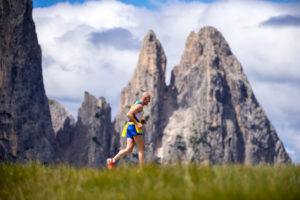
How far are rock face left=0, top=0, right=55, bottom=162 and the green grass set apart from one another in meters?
170

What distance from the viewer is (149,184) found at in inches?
352

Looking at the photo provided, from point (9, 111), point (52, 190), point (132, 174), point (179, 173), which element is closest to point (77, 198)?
point (52, 190)

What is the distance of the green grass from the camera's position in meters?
7.82

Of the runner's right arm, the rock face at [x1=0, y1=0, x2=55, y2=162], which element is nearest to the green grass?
the runner's right arm

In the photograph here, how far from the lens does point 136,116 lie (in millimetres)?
14336

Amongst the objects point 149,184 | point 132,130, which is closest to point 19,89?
point 132,130

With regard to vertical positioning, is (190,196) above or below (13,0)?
below

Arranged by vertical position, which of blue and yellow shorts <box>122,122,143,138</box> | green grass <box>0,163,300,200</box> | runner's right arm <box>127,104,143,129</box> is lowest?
green grass <box>0,163,300,200</box>

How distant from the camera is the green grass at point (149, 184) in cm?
782

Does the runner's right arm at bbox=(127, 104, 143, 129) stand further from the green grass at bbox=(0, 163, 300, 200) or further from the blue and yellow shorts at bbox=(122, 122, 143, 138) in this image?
the green grass at bbox=(0, 163, 300, 200)

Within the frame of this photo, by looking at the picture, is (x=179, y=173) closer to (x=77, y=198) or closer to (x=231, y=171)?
(x=231, y=171)

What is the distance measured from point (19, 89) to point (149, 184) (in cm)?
18901

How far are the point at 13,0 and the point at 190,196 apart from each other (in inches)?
7768

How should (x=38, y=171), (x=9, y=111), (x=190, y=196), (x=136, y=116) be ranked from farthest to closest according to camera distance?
(x=9, y=111) < (x=136, y=116) < (x=38, y=171) < (x=190, y=196)
